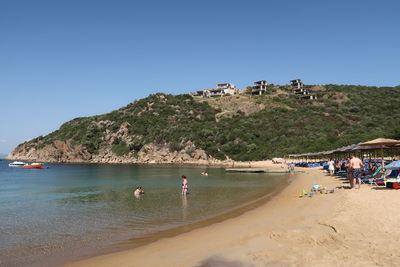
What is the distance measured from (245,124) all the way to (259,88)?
47.2 metres

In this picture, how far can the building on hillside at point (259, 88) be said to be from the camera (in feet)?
396

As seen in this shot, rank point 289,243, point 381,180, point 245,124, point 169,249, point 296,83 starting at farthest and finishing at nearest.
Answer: point 296,83
point 245,124
point 381,180
point 169,249
point 289,243

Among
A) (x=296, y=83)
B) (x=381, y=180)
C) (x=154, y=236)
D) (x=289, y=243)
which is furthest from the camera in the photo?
(x=296, y=83)

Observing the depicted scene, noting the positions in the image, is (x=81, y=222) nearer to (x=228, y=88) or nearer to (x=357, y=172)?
(x=357, y=172)

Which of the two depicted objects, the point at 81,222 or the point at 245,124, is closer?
the point at 81,222

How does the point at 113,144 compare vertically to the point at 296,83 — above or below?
below

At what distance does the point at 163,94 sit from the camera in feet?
354

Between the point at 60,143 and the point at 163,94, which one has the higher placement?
the point at 163,94

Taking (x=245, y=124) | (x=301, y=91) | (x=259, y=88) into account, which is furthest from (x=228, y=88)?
(x=245, y=124)

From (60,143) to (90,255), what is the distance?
9304 cm

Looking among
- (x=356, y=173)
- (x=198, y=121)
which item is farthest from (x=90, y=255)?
(x=198, y=121)

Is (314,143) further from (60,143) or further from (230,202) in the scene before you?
(60,143)

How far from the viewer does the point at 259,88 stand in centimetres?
12525

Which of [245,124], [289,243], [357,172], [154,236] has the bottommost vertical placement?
[154,236]
